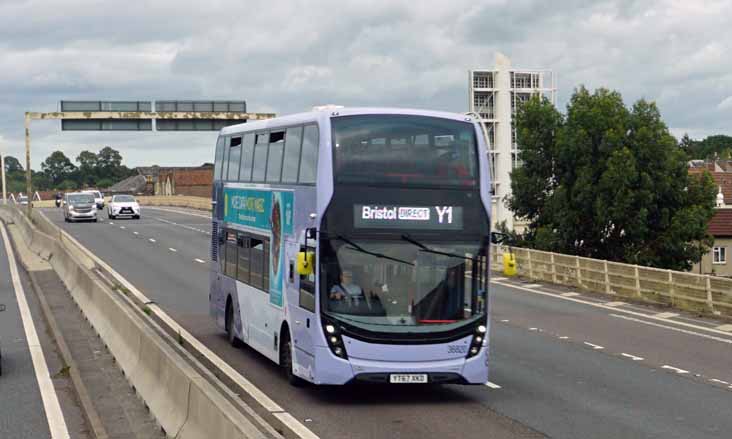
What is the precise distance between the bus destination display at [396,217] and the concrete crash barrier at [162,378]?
277cm

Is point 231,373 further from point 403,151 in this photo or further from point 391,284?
point 403,151

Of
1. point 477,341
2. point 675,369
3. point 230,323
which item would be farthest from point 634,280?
point 477,341

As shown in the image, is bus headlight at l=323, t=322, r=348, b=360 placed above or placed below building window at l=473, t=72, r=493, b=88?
below

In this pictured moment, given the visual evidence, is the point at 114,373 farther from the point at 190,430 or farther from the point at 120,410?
the point at 190,430

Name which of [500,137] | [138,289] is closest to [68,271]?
[138,289]

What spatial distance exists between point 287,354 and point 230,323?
4.50 metres

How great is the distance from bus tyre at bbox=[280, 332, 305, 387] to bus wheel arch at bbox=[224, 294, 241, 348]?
3625mm

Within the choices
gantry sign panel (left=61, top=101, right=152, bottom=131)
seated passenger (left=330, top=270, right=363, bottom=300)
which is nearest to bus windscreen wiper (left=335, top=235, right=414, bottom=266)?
seated passenger (left=330, top=270, right=363, bottom=300)

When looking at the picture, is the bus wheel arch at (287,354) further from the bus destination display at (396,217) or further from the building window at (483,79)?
the building window at (483,79)

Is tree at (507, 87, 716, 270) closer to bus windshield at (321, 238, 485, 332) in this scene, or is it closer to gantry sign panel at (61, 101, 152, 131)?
gantry sign panel at (61, 101, 152, 131)

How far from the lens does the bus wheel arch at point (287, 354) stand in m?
15.7

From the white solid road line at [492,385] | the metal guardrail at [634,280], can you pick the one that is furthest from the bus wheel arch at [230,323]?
the metal guardrail at [634,280]

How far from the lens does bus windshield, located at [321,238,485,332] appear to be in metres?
14.3

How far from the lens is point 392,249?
14.3 metres
